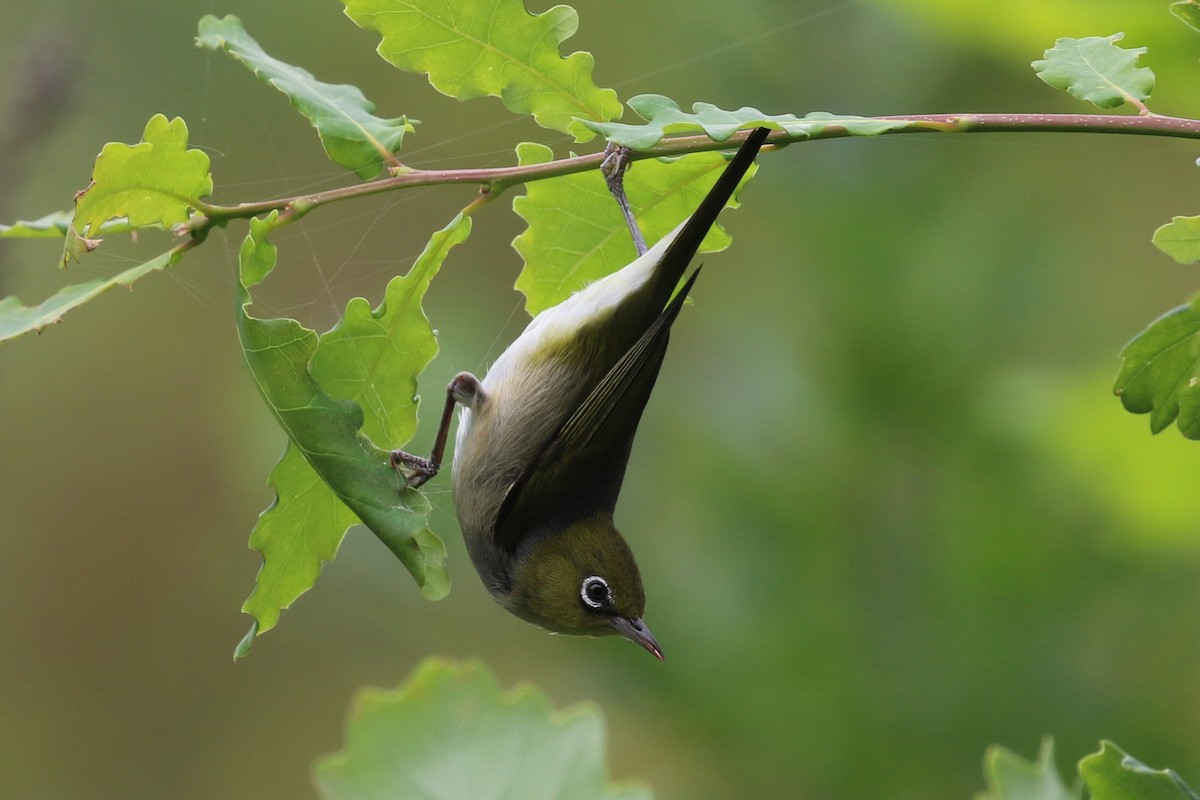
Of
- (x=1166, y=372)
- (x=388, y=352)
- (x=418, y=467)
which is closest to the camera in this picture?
(x=1166, y=372)

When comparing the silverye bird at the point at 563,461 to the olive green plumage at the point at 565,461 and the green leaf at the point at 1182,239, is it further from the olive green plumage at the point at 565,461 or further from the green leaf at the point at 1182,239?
the green leaf at the point at 1182,239

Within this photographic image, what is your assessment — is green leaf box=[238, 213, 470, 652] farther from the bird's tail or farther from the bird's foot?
the bird's foot

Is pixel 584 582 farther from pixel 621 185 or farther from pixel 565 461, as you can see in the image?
pixel 621 185

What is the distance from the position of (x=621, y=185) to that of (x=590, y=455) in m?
0.73

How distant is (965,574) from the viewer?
4.21 meters

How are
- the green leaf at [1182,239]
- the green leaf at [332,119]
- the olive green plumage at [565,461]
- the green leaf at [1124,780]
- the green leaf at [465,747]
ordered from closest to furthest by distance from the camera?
1. the green leaf at [1124,780]
2. the green leaf at [1182,239]
3. the green leaf at [332,119]
4. the green leaf at [465,747]
5. the olive green plumage at [565,461]

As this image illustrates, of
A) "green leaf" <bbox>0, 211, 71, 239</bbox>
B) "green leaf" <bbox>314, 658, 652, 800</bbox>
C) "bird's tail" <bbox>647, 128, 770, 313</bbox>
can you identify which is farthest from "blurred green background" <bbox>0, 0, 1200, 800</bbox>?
"green leaf" <bbox>314, 658, 652, 800</bbox>

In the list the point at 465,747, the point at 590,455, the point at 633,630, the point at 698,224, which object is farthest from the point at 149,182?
the point at 633,630

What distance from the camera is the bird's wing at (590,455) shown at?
258 centimetres

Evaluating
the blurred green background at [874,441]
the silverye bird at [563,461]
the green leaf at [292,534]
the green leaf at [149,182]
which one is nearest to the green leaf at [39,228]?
the green leaf at [149,182]

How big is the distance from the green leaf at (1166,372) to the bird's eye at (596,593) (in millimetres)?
1325

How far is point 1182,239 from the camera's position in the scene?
5.53ft

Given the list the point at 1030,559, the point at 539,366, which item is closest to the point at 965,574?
the point at 1030,559

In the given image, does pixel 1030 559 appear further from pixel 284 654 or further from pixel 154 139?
pixel 284 654
